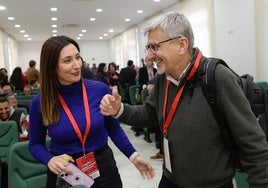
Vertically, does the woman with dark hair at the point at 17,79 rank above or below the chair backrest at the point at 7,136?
above

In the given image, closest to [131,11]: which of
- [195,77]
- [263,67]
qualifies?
[263,67]

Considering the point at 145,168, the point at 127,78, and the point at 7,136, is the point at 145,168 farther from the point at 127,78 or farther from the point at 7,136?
the point at 127,78

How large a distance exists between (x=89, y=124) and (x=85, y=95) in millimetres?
153

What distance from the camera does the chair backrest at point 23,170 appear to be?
6.70 feet

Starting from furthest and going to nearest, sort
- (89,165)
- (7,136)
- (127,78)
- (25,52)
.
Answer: (25,52)
(127,78)
(7,136)
(89,165)

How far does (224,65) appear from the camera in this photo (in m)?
1.18

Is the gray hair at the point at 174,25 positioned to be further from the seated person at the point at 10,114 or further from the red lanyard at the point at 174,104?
the seated person at the point at 10,114

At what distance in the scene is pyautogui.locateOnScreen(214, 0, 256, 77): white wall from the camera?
565cm

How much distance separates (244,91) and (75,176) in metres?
0.83

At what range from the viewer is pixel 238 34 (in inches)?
231

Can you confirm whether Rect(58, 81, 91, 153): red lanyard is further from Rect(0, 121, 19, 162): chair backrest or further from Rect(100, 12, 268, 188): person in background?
Rect(0, 121, 19, 162): chair backrest

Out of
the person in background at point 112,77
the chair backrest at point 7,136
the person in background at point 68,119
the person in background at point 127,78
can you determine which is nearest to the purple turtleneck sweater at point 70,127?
the person in background at point 68,119

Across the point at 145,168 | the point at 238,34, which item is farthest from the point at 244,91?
the point at 238,34

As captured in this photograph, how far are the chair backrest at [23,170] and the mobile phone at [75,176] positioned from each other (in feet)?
2.59
